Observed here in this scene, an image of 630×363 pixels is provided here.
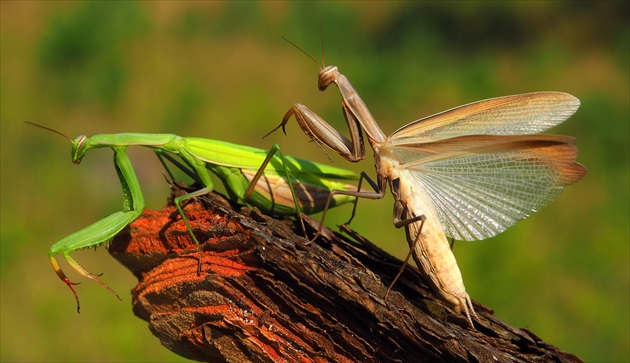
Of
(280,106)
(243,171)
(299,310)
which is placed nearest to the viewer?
(299,310)

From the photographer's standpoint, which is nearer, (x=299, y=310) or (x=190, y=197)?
(x=299, y=310)

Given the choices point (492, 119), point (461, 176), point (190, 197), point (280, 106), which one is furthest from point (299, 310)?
point (280, 106)

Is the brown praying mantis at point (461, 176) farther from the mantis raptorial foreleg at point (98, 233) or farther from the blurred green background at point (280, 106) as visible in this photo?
the blurred green background at point (280, 106)

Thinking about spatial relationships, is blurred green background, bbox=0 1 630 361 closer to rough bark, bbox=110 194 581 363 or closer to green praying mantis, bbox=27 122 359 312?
green praying mantis, bbox=27 122 359 312

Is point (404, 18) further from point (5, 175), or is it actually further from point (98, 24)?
point (5, 175)

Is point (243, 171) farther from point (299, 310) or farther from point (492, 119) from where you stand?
point (492, 119)

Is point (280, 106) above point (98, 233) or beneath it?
above

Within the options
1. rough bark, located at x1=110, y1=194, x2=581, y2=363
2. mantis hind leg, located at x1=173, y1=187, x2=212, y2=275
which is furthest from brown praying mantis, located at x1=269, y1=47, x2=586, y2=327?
mantis hind leg, located at x1=173, y1=187, x2=212, y2=275
